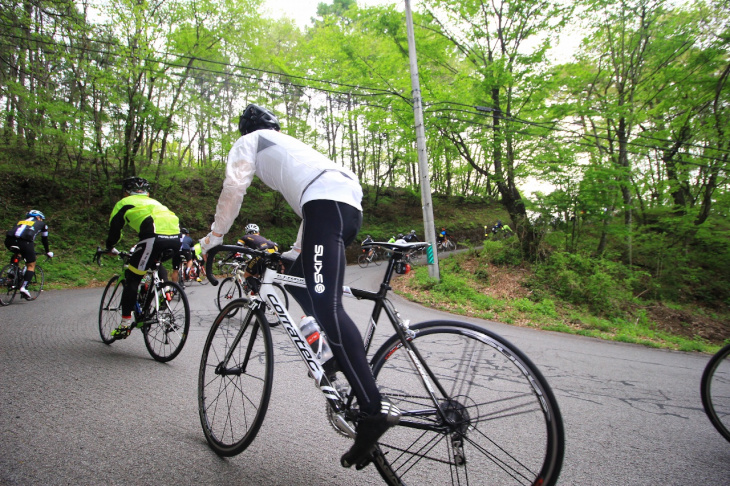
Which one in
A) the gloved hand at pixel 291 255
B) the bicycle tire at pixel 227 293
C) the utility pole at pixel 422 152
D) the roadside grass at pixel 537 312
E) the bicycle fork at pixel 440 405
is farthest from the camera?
the utility pole at pixel 422 152

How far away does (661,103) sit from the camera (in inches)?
508

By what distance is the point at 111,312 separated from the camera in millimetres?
4195

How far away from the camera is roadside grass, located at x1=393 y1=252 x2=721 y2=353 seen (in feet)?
23.3

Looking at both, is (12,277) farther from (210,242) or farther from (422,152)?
(422,152)

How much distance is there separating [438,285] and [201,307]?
247 inches

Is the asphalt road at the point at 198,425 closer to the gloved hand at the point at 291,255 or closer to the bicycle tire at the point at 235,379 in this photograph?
the bicycle tire at the point at 235,379

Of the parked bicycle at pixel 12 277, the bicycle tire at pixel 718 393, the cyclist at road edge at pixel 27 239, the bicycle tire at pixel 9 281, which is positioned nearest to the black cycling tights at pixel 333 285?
the bicycle tire at pixel 718 393

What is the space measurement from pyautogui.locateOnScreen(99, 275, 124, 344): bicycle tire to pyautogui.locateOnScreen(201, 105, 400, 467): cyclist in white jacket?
293 cm

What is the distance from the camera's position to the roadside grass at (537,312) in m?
7.11

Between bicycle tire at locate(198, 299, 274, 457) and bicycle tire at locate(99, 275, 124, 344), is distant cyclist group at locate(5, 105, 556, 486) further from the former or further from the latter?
bicycle tire at locate(99, 275, 124, 344)

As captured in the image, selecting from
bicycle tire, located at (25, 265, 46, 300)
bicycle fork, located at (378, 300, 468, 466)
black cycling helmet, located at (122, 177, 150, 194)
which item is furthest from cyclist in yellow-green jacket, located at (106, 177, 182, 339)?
bicycle tire, located at (25, 265, 46, 300)

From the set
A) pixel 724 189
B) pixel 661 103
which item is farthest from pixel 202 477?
pixel 724 189

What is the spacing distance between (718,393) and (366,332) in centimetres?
257

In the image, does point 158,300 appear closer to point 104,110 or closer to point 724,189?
point 104,110
